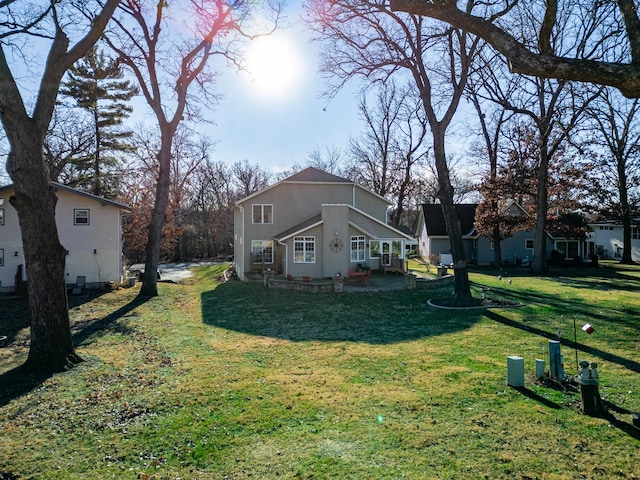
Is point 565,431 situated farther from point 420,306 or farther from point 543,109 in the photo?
point 543,109

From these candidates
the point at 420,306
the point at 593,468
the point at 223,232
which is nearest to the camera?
the point at 593,468

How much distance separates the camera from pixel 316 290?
18.9 metres

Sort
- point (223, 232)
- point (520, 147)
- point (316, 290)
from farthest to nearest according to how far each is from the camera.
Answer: point (223, 232) → point (520, 147) → point (316, 290)

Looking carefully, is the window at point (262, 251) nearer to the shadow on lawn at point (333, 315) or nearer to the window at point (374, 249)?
the shadow on lawn at point (333, 315)

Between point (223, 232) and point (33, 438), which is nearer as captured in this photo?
point (33, 438)

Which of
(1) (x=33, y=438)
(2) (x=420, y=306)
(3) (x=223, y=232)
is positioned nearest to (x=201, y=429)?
(1) (x=33, y=438)

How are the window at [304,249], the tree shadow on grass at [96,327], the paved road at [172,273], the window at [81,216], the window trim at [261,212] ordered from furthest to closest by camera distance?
the paved road at [172,273], the window trim at [261,212], the window at [304,249], the window at [81,216], the tree shadow on grass at [96,327]

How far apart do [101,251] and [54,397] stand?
15696 mm

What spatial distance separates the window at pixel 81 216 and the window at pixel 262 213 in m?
9.23

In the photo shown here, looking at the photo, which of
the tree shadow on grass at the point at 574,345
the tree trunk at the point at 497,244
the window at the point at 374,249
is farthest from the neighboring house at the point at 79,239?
the tree trunk at the point at 497,244

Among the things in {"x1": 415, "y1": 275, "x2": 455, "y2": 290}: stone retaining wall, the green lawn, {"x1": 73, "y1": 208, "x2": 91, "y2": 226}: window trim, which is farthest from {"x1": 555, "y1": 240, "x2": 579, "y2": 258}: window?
{"x1": 73, "y1": 208, "x2": 91, "y2": 226}: window trim

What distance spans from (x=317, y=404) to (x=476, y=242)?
31.9m

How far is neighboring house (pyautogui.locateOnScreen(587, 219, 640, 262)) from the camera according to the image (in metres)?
40.1

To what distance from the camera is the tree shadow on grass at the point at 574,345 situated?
336 inches
